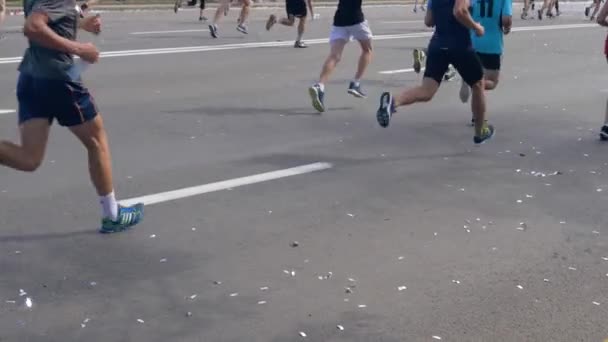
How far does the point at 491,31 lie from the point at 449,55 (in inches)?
44.0

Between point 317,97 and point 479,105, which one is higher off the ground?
point 479,105

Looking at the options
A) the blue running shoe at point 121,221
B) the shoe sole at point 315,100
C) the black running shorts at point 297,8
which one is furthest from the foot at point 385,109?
the black running shorts at point 297,8

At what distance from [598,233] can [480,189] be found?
1283 millimetres

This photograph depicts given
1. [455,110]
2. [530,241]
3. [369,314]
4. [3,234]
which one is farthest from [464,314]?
[455,110]

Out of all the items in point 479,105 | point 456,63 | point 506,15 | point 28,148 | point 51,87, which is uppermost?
point 51,87

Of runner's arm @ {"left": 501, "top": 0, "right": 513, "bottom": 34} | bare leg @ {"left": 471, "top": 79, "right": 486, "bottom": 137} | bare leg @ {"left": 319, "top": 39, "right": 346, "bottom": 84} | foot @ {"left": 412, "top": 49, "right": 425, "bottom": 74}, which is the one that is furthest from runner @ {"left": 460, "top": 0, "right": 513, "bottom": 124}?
foot @ {"left": 412, "top": 49, "right": 425, "bottom": 74}

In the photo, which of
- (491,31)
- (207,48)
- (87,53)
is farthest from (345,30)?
(207,48)

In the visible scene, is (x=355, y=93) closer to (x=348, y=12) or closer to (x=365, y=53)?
(x=365, y=53)

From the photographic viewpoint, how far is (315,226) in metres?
6.75

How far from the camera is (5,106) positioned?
11.2 meters

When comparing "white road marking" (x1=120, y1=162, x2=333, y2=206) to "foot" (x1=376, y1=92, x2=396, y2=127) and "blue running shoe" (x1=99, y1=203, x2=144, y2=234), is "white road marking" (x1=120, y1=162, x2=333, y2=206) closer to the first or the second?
"blue running shoe" (x1=99, y1=203, x2=144, y2=234)

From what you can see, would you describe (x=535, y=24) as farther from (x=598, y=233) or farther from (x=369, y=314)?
→ (x=369, y=314)

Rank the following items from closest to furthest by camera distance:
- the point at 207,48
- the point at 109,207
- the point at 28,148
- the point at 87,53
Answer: the point at 87,53 < the point at 28,148 < the point at 109,207 < the point at 207,48

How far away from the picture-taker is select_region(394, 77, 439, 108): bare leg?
8.99 meters
